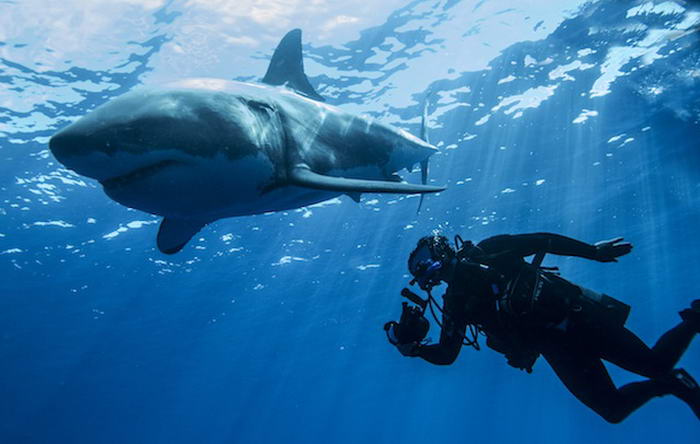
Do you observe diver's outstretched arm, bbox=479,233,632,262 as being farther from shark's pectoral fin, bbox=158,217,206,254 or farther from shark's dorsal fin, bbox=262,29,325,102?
shark's pectoral fin, bbox=158,217,206,254

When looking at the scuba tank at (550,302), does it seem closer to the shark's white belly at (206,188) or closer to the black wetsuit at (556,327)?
the black wetsuit at (556,327)

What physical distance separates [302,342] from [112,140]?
130ft

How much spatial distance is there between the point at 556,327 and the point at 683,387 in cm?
138

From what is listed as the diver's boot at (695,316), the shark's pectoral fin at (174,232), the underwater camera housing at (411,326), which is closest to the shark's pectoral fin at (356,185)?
the shark's pectoral fin at (174,232)

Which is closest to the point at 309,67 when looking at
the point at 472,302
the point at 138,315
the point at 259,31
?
Answer: the point at 259,31

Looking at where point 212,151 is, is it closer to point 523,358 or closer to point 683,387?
point 523,358

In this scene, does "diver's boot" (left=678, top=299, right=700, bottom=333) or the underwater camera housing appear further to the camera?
the underwater camera housing

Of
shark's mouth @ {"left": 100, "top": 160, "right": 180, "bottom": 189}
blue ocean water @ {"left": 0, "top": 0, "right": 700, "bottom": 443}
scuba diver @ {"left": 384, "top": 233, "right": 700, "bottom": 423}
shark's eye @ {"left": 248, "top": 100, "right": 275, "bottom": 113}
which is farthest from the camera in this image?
blue ocean water @ {"left": 0, "top": 0, "right": 700, "bottom": 443}

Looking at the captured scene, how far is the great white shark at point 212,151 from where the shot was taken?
2.42 metres

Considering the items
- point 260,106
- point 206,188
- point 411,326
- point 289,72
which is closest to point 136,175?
point 206,188

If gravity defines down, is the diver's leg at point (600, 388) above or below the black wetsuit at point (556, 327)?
below

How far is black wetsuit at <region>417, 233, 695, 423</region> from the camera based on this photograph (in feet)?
14.2

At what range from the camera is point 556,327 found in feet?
14.4

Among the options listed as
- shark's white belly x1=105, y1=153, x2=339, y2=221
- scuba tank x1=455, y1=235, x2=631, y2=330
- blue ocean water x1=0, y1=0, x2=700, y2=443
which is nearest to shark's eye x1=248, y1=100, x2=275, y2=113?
shark's white belly x1=105, y1=153, x2=339, y2=221
